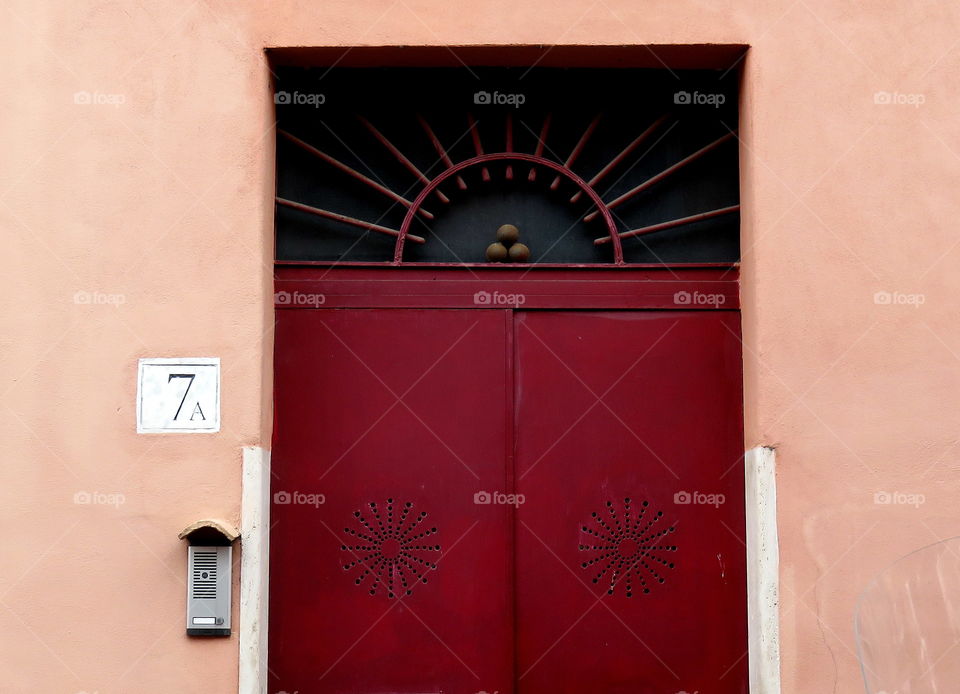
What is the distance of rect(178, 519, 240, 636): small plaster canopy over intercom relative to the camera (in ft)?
17.2

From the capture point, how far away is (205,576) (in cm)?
527

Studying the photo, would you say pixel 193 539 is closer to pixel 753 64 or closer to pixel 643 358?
pixel 643 358

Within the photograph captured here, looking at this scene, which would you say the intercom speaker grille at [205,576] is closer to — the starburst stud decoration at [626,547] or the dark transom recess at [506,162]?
the dark transom recess at [506,162]

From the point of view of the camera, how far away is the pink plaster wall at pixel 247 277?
5.31 metres

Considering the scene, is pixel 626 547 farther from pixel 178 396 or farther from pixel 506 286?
pixel 178 396

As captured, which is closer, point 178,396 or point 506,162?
A: point 178,396

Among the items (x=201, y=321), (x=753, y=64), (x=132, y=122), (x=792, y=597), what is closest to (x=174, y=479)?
(x=201, y=321)

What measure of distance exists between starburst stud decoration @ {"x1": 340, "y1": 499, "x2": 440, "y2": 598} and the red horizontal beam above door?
1.03 meters

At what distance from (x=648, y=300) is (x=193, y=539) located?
2.47 meters

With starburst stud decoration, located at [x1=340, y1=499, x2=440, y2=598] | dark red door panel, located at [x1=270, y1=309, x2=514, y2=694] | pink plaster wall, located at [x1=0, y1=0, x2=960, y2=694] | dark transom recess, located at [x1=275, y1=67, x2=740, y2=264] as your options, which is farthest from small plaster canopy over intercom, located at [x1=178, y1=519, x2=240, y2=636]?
dark transom recess, located at [x1=275, y1=67, x2=740, y2=264]

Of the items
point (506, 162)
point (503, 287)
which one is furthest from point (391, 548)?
point (506, 162)

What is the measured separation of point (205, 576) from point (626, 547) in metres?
1.99

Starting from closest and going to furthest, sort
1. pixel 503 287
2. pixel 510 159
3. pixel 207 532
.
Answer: pixel 207 532 → pixel 503 287 → pixel 510 159

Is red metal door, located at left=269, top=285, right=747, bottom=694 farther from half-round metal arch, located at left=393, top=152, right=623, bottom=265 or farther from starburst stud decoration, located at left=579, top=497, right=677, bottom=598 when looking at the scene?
half-round metal arch, located at left=393, top=152, right=623, bottom=265
